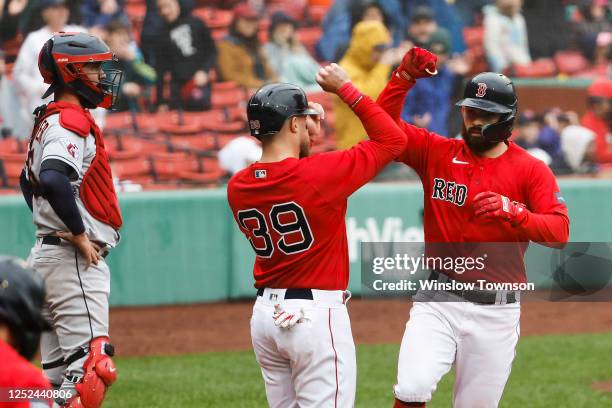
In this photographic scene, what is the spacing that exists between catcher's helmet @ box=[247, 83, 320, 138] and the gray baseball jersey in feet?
3.47

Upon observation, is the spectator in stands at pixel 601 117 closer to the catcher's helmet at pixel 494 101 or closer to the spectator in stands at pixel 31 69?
the spectator in stands at pixel 31 69

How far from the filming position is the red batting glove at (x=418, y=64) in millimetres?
4691

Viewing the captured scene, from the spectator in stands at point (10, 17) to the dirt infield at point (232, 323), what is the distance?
2962mm

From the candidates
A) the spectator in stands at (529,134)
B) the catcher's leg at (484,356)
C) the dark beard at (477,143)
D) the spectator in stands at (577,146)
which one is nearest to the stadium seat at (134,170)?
the spectator in stands at (529,134)

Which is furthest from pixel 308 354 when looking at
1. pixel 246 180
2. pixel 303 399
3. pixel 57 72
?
pixel 57 72

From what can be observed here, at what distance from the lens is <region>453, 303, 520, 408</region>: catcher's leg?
4.80m

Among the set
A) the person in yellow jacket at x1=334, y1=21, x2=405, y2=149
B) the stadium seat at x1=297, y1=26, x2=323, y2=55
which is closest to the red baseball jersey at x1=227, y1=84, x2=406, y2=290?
the person in yellow jacket at x1=334, y1=21, x2=405, y2=149

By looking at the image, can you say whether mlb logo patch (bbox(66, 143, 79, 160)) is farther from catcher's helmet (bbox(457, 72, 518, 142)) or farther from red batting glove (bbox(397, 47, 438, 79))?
catcher's helmet (bbox(457, 72, 518, 142))

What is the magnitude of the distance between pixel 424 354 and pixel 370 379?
9.36 feet

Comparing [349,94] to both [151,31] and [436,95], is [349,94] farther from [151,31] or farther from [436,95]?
[436,95]

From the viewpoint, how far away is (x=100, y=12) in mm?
10867

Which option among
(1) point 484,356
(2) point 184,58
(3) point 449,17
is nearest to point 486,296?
(1) point 484,356

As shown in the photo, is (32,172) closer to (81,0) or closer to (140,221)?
(140,221)

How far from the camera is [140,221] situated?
991cm
